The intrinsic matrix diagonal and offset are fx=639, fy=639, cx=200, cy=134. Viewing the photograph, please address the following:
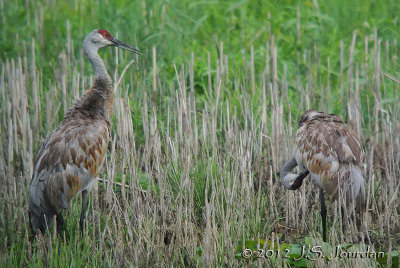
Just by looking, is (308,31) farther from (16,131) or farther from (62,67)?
(16,131)

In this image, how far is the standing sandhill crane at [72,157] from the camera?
16.5 feet

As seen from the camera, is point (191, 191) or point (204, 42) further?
point (204, 42)

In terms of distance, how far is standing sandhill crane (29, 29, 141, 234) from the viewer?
16.5 feet

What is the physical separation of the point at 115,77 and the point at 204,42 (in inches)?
99.7

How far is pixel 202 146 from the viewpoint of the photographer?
18.3ft

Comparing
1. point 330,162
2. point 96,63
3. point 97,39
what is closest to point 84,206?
point 96,63

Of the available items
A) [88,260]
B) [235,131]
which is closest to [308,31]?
[235,131]

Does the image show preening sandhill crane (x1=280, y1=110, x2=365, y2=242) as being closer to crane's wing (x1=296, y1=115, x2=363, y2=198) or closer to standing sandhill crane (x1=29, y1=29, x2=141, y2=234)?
crane's wing (x1=296, y1=115, x2=363, y2=198)

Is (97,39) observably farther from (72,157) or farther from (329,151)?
(329,151)

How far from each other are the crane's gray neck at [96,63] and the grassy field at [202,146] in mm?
306

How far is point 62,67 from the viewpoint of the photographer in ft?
23.4

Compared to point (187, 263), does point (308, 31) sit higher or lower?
higher

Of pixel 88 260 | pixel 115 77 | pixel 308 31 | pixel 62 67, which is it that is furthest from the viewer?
pixel 308 31

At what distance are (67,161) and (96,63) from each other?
1.18m
